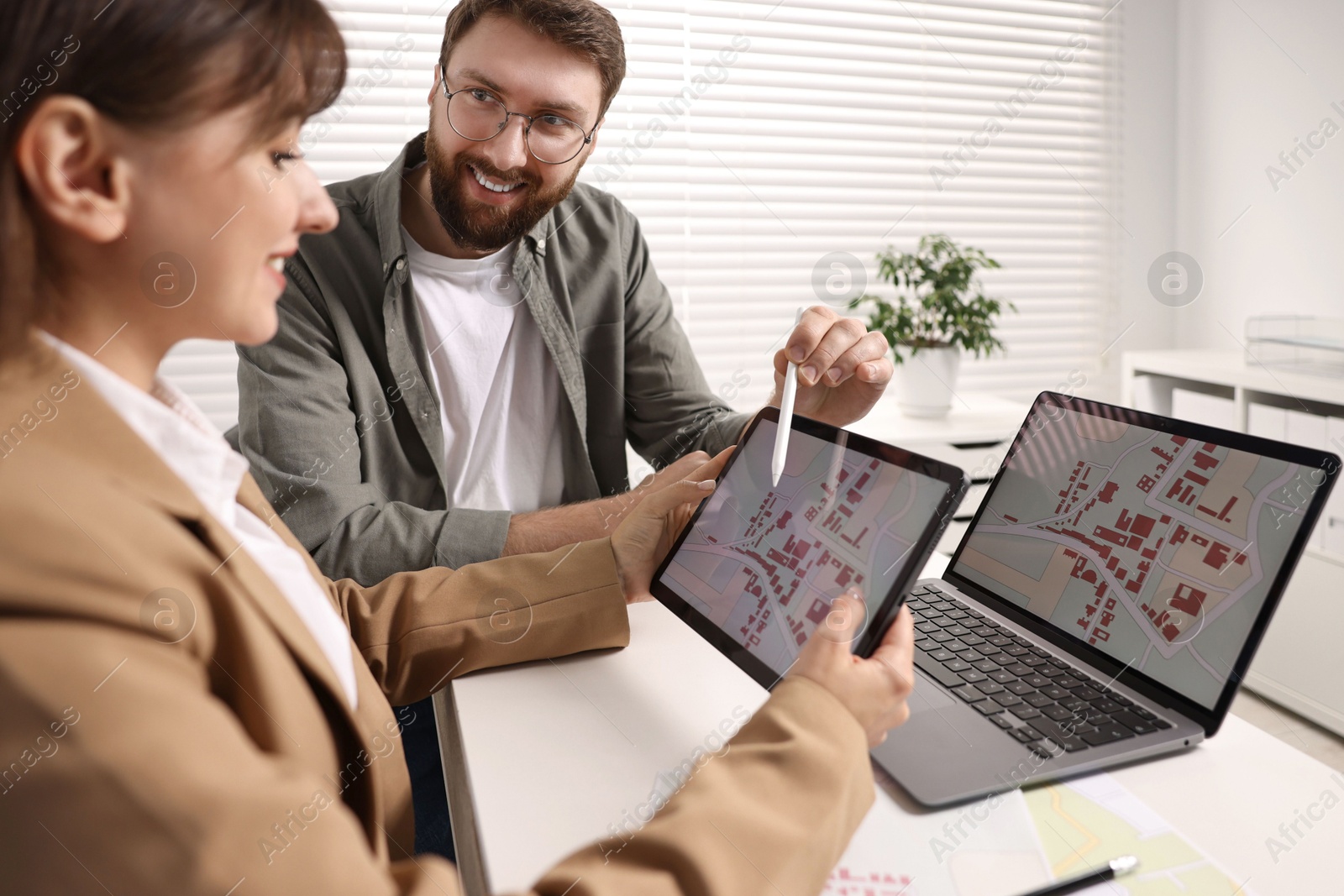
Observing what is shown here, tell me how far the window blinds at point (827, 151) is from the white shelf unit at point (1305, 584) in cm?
85

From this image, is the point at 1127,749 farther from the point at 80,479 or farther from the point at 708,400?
the point at 708,400

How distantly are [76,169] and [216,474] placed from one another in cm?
19

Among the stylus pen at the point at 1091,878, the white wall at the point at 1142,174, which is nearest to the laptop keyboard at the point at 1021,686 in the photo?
the stylus pen at the point at 1091,878

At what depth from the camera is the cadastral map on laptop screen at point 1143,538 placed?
0.66 m

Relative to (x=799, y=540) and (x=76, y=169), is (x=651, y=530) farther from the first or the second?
(x=76, y=169)

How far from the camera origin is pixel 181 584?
18.4 inches

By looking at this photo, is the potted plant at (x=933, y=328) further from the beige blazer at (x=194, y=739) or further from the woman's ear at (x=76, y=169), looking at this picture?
the woman's ear at (x=76, y=169)

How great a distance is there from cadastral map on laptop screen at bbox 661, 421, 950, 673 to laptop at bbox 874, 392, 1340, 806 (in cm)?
7

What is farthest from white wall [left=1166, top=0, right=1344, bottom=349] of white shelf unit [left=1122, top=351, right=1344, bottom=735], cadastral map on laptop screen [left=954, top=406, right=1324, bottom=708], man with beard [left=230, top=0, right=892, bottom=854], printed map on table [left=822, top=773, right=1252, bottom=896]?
printed map on table [left=822, top=773, right=1252, bottom=896]

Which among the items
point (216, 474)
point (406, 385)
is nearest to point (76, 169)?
point (216, 474)

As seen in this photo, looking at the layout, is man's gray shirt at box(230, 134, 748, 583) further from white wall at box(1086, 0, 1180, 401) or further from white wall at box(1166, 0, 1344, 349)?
white wall at box(1086, 0, 1180, 401)

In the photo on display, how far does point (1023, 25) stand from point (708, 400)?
2058mm

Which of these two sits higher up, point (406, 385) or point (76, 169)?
point (76, 169)

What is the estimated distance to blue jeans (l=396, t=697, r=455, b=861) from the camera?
996 mm
